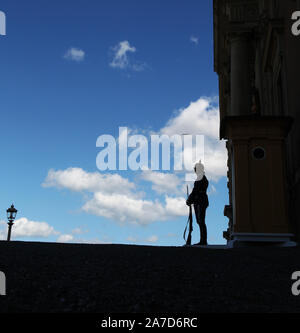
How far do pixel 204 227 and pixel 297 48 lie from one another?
5318 millimetres

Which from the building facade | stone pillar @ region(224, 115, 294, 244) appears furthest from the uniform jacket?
stone pillar @ region(224, 115, 294, 244)

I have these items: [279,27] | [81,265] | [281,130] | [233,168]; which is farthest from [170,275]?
[279,27]

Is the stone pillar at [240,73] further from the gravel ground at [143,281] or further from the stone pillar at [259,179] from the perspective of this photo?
the gravel ground at [143,281]

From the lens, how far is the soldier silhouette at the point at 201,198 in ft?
35.6

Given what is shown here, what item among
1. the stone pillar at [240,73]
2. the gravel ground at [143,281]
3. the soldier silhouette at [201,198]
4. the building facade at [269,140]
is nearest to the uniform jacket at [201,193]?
the soldier silhouette at [201,198]

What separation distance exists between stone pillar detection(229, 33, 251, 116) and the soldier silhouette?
327 inches

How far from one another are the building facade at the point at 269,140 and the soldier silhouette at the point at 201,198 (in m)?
0.69

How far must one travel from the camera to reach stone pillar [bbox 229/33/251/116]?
18859 mm

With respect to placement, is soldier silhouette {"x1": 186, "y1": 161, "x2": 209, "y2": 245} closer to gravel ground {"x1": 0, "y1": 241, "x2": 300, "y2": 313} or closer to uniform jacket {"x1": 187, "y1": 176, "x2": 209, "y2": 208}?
uniform jacket {"x1": 187, "y1": 176, "x2": 209, "y2": 208}

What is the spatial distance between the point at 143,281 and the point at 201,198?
5708mm

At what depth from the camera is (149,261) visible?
6.50 m

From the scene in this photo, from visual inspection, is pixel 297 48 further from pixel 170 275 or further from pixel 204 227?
pixel 170 275
